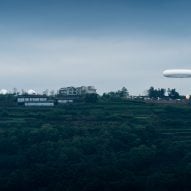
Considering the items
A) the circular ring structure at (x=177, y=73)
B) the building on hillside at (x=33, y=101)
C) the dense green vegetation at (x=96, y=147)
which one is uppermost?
the circular ring structure at (x=177, y=73)

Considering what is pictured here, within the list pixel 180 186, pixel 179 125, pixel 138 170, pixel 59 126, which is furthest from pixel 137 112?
pixel 180 186

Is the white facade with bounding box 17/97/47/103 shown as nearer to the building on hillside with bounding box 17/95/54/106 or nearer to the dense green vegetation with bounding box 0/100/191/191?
the building on hillside with bounding box 17/95/54/106

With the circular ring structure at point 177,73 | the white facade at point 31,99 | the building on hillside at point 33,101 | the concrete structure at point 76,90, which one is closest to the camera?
the circular ring structure at point 177,73

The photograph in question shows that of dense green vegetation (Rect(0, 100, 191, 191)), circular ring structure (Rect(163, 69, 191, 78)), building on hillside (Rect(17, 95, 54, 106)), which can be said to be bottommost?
dense green vegetation (Rect(0, 100, 191, 191))

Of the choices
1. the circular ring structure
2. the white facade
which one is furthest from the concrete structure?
the circular ring structure

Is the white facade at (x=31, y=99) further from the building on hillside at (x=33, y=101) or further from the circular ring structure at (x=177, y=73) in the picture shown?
the circular ring structure at (x=177, y=73)

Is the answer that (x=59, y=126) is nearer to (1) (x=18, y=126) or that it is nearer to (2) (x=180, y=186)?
(1) (x=18, y=126)

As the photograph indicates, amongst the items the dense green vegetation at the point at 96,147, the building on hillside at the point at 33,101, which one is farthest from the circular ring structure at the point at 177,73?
the building on hillside at the point at 33,101
